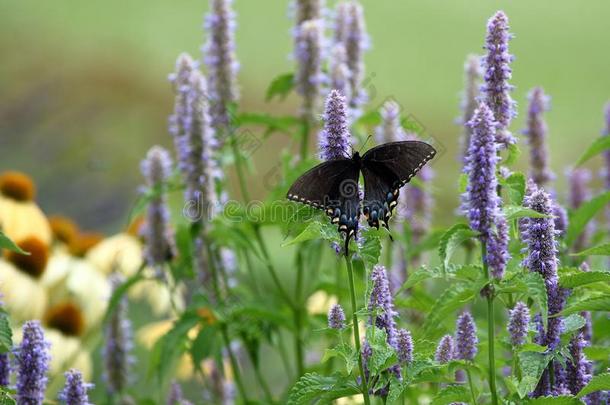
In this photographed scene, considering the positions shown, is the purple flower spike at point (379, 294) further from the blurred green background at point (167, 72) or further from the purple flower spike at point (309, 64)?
the blurred green background at point (167, 72)

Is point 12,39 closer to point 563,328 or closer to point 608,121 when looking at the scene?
point 608,121

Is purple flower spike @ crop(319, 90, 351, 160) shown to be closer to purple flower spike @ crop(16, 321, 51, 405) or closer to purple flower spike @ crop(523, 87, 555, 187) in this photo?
purple flower spike @ crop(16, 321, 51, 405)

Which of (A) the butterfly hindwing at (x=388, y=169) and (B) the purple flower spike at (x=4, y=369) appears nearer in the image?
(A) the butterfly hindwing at (x=388, y=169)

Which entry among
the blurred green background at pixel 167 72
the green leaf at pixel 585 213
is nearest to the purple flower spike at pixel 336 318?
the green leaf at pixel 585 213

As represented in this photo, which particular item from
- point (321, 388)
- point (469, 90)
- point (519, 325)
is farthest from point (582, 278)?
point (469, 90)

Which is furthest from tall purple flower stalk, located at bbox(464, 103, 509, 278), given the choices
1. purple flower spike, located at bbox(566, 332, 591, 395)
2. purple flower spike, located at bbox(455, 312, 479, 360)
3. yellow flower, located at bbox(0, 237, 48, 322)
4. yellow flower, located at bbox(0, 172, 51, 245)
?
yellow flower, located at bbox(0, 172, 51, 245)

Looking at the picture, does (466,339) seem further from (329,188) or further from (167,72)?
(167,72)
